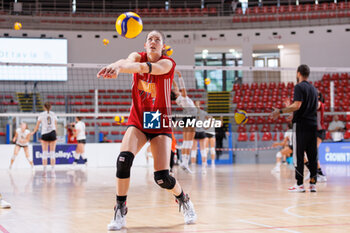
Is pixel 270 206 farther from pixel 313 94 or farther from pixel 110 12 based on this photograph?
pixel 110 12

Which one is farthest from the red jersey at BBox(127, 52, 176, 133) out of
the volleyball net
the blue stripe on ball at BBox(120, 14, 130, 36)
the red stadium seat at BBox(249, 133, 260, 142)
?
the volleyball net

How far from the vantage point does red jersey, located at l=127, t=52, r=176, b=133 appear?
13.5 ft

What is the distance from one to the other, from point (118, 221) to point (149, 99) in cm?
108

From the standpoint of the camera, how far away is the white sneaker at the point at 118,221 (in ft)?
12.8

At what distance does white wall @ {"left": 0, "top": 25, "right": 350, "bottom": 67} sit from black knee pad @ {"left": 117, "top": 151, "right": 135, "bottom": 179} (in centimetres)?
2201

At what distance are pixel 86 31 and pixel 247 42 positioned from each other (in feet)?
29.4

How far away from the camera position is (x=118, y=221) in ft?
12.9

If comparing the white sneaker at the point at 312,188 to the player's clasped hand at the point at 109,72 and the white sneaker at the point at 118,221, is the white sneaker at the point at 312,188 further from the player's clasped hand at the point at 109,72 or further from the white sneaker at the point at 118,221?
the player's clasped hand at the point at 109,72

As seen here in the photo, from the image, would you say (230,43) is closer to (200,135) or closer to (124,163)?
(200,135)

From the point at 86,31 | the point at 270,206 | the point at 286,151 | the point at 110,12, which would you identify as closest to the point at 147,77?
the point at 270,206

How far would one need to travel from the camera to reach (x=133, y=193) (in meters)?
7.16

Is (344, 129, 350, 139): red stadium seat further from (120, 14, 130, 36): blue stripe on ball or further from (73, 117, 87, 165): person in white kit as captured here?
(120, 14, 130, 36): blue stripe on ball

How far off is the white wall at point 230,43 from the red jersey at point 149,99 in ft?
71.4

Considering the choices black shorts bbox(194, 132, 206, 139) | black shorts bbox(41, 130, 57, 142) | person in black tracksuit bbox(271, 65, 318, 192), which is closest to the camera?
person in black tracksuit bbox(271, 65, 318, 192)
